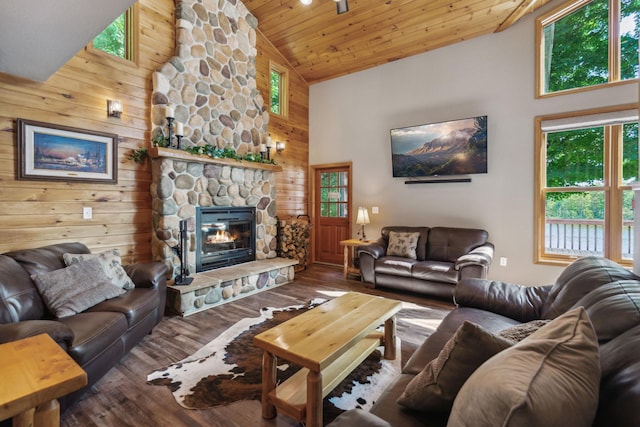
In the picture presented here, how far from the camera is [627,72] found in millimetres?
3639

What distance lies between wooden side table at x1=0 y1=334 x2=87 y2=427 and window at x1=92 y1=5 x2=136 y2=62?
3429 mm

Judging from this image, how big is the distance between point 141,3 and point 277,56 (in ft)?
8.36

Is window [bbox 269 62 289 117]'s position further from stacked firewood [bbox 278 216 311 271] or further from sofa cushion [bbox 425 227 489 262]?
sofa cushion [bbox 425 227 489 262]

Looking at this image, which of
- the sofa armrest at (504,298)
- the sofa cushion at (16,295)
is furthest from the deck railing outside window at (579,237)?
the sofa cushion at (16,295)

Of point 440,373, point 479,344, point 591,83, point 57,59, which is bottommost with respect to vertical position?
point 440,373

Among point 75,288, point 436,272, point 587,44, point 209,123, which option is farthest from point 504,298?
point 209,123

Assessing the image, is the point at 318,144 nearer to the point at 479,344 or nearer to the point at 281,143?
the point at 281,143

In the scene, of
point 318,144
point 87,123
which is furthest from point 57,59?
point 318,144

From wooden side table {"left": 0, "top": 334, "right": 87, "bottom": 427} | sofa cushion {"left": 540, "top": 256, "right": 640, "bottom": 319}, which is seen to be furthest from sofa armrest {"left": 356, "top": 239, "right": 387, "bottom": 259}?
wooden side table {"left": 0, "top": 334, "right": 87, "bottom": 427}

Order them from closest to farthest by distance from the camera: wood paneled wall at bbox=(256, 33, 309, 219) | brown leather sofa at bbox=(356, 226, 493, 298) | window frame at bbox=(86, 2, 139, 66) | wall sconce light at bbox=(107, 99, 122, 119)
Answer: wall sconce light at bbox=(107, 99, 122, 119)
window frame at bbox=(86, 2, 139, 66)
brown leather sofa at bbox=(356, 226, 493, 298)
wood paneled wall at bbox=(256, 33, 309, 219)

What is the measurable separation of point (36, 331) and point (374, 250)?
3706mm

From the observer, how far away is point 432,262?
13.6 ft

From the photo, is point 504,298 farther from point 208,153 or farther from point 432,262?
point 208,153

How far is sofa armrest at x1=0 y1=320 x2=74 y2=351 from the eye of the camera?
157 cm
